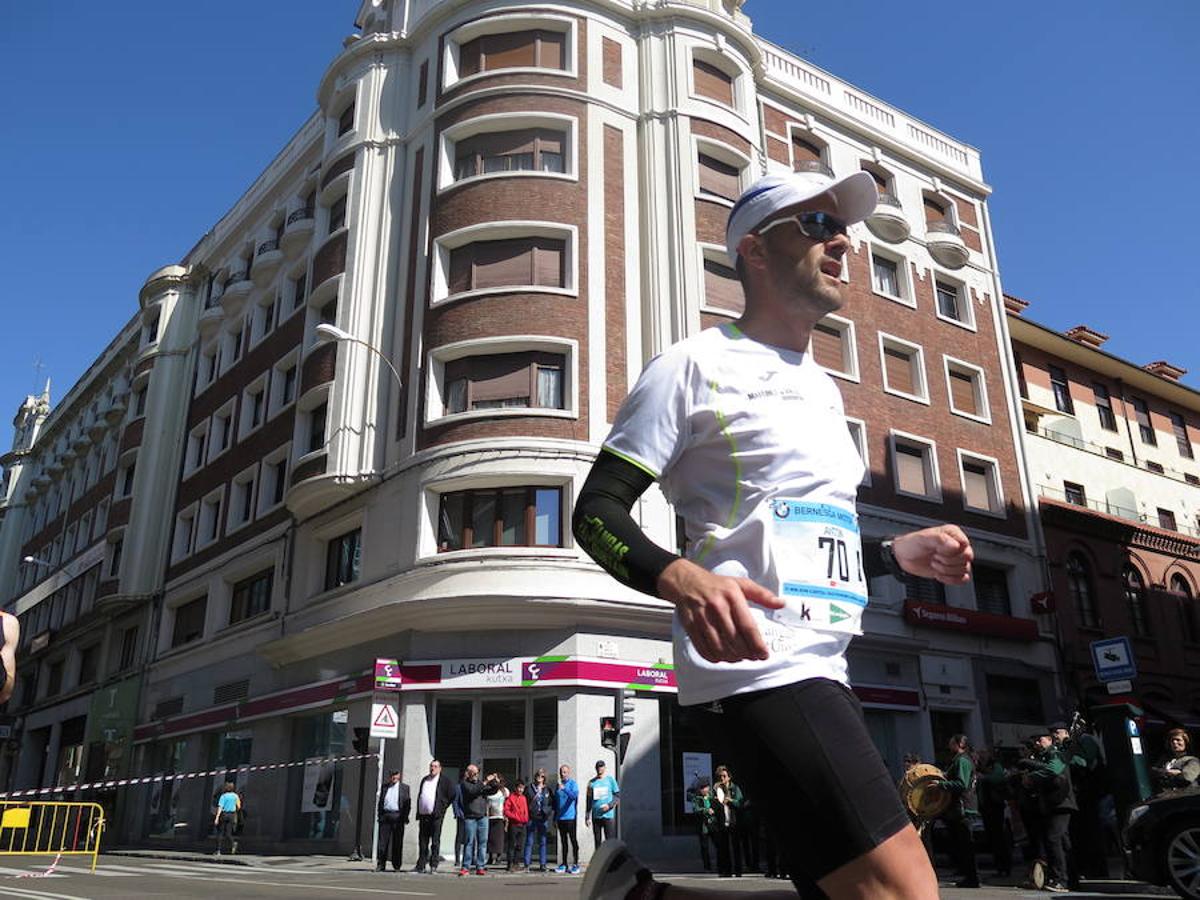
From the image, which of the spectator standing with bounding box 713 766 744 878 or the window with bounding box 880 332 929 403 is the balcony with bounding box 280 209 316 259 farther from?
the spectator standing with bounding box 713 766 744 878

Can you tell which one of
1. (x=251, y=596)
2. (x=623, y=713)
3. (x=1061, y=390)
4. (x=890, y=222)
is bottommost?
(x=623, y=713)

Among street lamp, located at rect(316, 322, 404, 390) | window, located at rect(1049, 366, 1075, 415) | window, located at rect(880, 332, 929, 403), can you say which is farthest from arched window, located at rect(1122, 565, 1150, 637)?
street lamp, located at rect(316, 322, 404, 390)

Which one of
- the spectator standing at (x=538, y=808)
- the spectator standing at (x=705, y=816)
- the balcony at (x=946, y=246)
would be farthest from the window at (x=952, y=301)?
the spectator standing at (x=538, y=808)

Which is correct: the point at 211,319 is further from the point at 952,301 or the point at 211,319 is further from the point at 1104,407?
the point at 1104,407

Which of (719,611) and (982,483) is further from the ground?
(982,483)

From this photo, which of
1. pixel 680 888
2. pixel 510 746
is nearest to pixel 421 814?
pixel 510 746

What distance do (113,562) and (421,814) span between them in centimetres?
2268

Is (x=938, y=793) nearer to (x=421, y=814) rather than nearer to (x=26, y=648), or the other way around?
(x=421, y=814)

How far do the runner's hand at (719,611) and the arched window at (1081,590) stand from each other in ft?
96.2

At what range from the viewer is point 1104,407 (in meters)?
34.7

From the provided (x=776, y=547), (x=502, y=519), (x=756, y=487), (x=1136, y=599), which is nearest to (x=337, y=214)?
(x=502, y=519)

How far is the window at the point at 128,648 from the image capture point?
105 ft

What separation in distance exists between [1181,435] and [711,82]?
23.8 meters

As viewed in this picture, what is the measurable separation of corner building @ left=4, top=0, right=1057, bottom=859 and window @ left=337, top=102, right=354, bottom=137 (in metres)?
0.09
